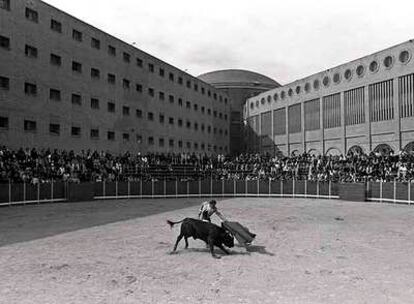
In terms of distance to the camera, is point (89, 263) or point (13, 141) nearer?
point (89, 263)

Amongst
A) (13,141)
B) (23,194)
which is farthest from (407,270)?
(13,141)

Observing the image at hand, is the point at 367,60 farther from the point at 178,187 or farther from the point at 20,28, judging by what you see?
the point at 20,28

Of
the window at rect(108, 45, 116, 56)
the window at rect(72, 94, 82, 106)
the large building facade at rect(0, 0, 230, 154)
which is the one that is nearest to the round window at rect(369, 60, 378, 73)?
the large building facade at rect(0, 0, 230, 154)

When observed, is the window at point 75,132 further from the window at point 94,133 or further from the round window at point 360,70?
the round window at point 360,70

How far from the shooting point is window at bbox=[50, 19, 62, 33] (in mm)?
39213

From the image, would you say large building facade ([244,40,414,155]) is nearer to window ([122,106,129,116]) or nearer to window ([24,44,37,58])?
window ([122,106,129,116])

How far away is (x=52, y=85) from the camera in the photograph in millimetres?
39219

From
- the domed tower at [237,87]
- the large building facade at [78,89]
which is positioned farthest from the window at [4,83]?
the domed tower at [237,87]

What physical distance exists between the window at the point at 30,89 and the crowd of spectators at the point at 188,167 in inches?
211

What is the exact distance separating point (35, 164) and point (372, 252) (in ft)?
82.2

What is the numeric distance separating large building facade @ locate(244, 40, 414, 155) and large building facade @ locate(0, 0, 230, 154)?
17.9m

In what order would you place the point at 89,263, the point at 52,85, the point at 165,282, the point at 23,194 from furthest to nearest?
the point at 52,85
the point at 23,194
the point at 89,263
the point at 165,282

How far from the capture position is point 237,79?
90938 millimetres

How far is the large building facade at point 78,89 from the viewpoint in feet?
115
